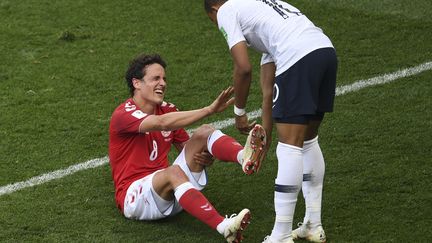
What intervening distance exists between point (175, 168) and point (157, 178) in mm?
154

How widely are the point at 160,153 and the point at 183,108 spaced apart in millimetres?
1788

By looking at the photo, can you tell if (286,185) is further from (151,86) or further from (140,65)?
(140,65)

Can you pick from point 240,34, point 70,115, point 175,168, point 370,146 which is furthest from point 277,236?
point 70,115

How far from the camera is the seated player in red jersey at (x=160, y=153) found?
6.27 m

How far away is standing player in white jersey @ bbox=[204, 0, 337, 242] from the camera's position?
596cm

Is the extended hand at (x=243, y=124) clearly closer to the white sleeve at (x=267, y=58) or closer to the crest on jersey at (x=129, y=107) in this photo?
the white sleeve at (x=267, y=58)

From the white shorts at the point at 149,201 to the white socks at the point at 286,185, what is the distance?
79 cm

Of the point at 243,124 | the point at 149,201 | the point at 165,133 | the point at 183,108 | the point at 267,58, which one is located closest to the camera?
the point at 243,124

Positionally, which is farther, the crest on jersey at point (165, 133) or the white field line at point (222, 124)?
the white field line at point (222, 124)

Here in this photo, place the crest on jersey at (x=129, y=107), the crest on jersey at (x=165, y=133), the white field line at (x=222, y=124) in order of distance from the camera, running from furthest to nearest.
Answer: the white field line at (x=222, y=124) → the crest on jersey at (x=165, y=133) → the crest on jersey at (x=129, y=107)

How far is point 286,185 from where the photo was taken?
6.00m

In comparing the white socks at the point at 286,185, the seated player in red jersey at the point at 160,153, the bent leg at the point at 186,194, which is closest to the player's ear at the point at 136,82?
the seated player in red jersey at the point at 160,153

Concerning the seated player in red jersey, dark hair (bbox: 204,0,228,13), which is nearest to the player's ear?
the seated player in red jersey

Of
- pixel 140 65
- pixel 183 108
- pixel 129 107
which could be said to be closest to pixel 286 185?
pixel 129 107
